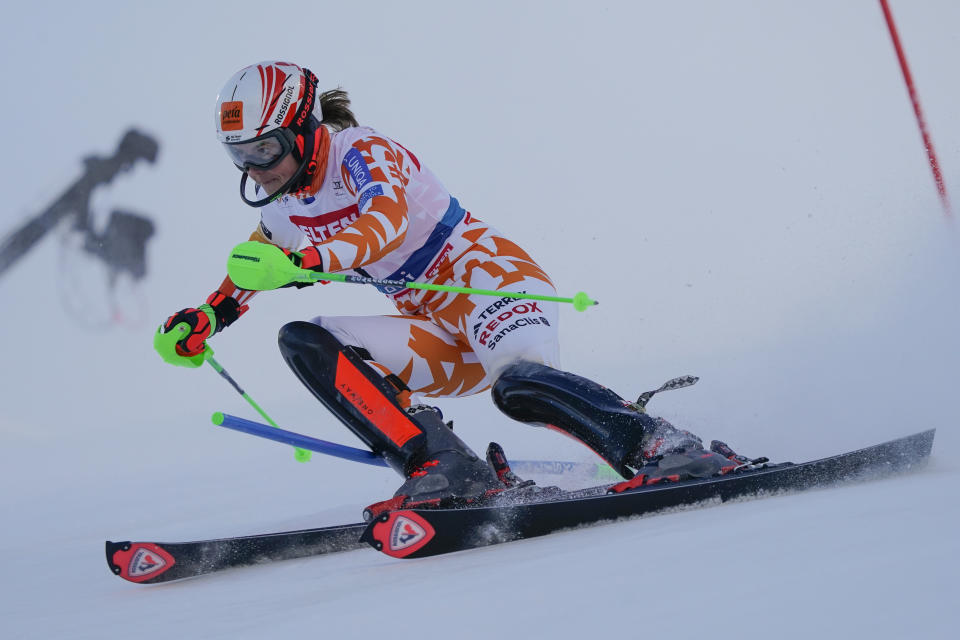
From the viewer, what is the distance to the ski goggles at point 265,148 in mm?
2752

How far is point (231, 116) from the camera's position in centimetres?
274

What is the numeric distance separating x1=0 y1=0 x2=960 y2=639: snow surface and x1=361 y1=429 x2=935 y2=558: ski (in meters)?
0.07

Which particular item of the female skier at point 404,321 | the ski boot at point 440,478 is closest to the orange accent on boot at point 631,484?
the female skier at point 404,321

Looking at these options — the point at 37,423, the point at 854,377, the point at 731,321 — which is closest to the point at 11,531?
the point at 37,423

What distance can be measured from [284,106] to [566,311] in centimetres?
411

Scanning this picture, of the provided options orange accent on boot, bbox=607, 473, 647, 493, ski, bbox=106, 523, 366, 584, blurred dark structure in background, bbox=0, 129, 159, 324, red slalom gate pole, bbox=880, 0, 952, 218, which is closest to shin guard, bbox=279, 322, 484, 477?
ski, bbox=106, 523, 366, 584

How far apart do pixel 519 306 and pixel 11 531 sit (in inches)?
107

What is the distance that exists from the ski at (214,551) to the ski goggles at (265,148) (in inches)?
41.4

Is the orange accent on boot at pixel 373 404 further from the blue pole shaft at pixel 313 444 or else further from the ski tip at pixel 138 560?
the ski tip at pixel 138 560

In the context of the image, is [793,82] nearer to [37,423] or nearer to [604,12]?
[604,12]

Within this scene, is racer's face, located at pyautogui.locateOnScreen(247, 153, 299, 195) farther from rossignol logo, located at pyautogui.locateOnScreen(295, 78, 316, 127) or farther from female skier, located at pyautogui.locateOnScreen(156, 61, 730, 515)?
rossignol logo, located at pyautogui.locateOnScreen(295, 78, 316, 127)

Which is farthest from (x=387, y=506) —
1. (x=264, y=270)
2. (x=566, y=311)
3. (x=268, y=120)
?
(x=566, y=311)

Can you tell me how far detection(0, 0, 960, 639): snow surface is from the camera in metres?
1.57

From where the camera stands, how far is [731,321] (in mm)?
5637
